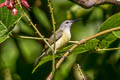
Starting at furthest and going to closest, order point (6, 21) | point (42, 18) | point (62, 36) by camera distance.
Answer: point (42, 18), point (62, 36), point (6, 21)

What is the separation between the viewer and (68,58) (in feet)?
11.4

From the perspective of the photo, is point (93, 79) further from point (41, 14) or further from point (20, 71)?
point (41, 14)

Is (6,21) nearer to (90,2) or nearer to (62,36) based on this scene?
(90,2)

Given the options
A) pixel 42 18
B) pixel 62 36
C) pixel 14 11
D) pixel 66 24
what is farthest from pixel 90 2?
pixel 66 24

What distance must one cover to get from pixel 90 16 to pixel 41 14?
54cm

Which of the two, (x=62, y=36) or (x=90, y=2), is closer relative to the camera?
(x=90, y=2)

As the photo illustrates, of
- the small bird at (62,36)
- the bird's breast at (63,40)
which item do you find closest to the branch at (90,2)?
the small bird at (62,36)

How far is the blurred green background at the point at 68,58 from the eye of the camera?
10.6 ft

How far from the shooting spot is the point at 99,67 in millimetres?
3262

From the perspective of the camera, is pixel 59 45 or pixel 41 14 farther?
pixel 41 14

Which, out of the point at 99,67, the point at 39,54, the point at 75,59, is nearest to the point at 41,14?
the point at 39,54

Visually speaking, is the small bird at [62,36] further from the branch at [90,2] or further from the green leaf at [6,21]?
the green leaf at [6,21]

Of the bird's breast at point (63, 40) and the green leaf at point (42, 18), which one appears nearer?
the bird's breast at point (63, 40)

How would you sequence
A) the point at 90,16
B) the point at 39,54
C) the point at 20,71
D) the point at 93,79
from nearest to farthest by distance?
1. the point at 93,79
2. the point at 20,71
3. the point at 39,54
4. the point at 90,16
